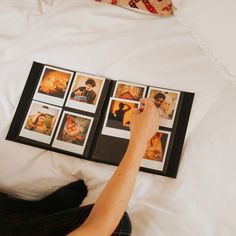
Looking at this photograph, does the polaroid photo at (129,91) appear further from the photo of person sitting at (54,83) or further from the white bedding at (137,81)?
the photo of person sitting at (54,83)

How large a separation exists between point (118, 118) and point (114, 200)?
0.30 m

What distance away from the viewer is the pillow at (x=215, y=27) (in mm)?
904

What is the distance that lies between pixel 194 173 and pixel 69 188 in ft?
1.10

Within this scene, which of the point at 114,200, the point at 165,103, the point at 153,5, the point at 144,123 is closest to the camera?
the point at 114,200

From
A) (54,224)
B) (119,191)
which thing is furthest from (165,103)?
(54,224)

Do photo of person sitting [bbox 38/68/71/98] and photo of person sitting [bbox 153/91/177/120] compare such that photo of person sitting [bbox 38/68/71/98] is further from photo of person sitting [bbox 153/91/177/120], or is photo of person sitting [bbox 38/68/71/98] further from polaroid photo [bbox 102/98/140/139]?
photo of person sitting [bbox 153/91/177/120]

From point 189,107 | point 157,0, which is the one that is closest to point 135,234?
point 189,107

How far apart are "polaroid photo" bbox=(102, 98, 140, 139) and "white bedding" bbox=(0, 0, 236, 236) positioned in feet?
0.29

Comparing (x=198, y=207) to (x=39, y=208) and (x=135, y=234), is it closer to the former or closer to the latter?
(x=135, y=234)

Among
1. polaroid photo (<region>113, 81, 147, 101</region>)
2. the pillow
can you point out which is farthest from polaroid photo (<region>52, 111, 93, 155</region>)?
the pillow

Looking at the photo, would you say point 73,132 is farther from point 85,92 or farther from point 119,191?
point 119,191

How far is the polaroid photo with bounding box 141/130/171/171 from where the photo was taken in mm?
925

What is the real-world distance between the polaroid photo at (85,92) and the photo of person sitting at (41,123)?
73 millimetres

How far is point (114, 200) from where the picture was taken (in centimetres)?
75
